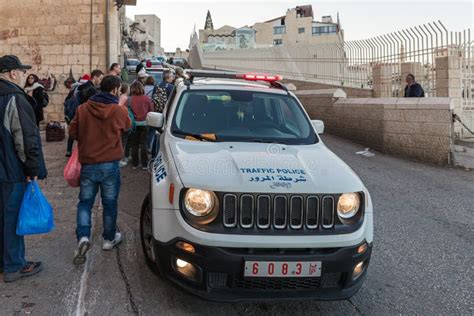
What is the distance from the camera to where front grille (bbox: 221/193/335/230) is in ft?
9.71

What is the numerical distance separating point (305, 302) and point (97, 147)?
2357 millimetres

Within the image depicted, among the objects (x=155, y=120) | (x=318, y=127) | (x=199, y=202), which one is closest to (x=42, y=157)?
(x=155, y=120)

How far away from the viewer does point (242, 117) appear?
443 centimetres

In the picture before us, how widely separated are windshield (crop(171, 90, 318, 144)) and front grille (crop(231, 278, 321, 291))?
1.46m

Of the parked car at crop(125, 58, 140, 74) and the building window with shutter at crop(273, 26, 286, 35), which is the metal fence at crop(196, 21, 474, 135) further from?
the building window with shutter at crop(273, 26, 286, 35)

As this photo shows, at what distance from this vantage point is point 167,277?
311 cm

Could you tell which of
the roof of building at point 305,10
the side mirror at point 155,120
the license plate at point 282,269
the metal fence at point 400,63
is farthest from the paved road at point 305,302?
the roof of building at point 305,10

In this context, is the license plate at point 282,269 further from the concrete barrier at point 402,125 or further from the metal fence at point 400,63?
the metal fence at point 400,63

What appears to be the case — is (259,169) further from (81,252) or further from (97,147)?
(81,252)

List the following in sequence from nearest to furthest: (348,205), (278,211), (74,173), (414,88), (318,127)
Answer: (278,211)
(348,205)
(74,173)
(318,127)
(414,88)

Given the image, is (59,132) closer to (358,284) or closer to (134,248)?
(134,248)

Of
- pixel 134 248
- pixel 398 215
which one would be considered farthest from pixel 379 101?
pixel 134 248

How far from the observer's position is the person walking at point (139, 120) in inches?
313

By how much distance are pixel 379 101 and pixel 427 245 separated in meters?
5.82
